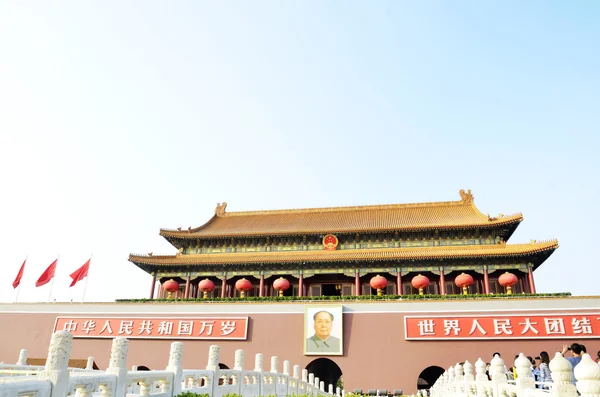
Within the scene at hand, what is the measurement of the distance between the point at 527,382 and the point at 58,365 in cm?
585

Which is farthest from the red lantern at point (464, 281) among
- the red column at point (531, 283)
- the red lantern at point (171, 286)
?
the red lantern at point (171, 286)

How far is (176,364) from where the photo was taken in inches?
297

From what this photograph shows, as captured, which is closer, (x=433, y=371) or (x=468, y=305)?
(x=468, y=305)

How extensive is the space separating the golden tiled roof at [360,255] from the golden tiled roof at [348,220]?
3.44 ft

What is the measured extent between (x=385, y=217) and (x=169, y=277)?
11.8 metres

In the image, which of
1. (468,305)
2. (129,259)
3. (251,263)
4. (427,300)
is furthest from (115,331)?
(468,305)

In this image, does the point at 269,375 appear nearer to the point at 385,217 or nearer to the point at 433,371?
the point at 433,371

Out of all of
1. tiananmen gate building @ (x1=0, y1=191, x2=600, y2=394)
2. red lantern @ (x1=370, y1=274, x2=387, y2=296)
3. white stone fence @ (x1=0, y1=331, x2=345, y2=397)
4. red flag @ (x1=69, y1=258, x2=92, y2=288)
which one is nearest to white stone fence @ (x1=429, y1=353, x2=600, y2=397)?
white stone fence @ (x1=0, y1=331, x2=345, y2=397)

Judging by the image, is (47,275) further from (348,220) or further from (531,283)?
(531,283)

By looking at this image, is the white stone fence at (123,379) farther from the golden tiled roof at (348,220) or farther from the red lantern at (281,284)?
the golden tiled roof at (348,220)

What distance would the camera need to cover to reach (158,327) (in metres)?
19.2

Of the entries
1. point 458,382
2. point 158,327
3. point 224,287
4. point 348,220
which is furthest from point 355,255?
point 458,382

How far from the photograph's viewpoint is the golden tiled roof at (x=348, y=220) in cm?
2159

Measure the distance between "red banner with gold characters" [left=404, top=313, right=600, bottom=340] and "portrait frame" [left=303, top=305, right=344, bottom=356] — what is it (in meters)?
2.54
